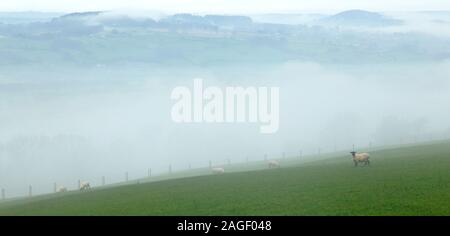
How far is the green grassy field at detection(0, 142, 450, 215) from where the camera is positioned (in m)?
18.7

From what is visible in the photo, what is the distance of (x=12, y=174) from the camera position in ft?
392

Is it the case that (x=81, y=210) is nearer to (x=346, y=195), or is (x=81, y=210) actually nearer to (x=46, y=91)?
(x=346, y=195)

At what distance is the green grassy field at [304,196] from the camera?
1870cm

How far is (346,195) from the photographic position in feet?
69.8

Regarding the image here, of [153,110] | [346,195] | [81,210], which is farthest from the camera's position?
[153,110]

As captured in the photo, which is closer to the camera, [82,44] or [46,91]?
[82,44]

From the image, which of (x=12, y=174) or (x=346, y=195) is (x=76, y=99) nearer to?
(x=12, y=174)

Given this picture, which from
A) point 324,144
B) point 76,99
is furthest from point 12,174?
point 324,144

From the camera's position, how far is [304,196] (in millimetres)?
21719

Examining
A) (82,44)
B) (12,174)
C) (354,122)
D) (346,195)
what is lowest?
(346,195)
